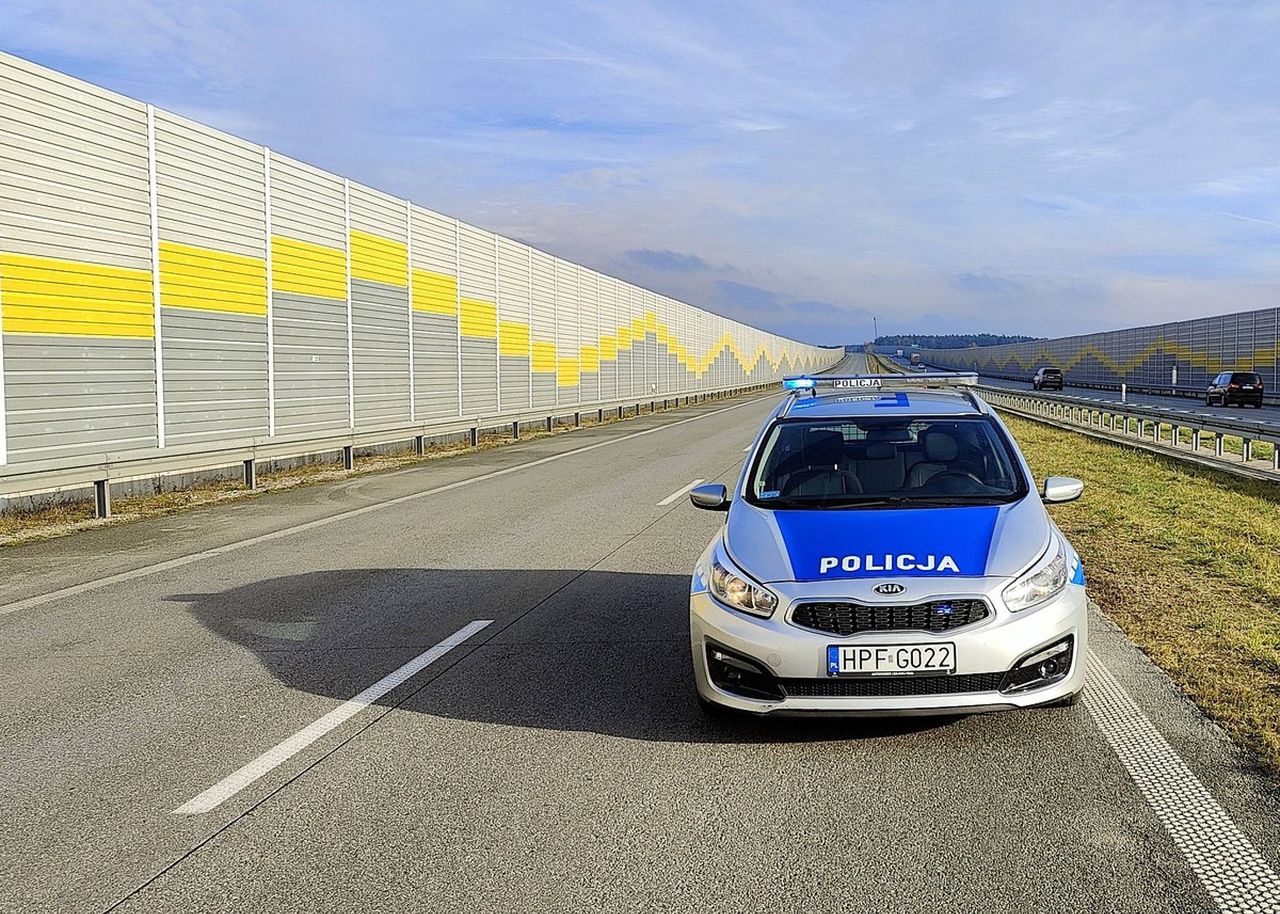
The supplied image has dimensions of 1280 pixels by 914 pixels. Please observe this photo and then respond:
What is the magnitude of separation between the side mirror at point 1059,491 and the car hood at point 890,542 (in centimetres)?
38

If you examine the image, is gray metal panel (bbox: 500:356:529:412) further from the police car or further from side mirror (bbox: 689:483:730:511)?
the police car

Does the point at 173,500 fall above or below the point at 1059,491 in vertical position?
below

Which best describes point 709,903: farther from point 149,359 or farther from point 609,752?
point 149,359

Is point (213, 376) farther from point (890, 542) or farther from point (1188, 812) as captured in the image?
point (1188, 812)

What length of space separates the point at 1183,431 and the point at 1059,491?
26.0 m

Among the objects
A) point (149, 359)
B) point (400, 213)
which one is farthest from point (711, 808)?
point (400, 213)

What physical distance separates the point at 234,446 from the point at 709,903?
1395 cm

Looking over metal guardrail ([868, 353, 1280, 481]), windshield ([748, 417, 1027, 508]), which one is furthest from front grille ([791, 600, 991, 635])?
metal guardrail ([868, 353, 1280, 481])

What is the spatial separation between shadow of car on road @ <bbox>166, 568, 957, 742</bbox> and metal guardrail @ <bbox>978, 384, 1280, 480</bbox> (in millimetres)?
4689

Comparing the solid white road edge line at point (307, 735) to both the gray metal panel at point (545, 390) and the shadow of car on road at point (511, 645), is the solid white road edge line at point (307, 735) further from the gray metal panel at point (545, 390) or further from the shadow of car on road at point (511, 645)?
the gray metal panel at point (545, 390)

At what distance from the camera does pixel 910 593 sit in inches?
187

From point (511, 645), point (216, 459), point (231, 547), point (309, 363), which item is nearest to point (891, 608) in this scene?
point (511, 645)

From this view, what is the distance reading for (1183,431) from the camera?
29.4m

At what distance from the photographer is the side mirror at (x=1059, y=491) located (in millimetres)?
6125
